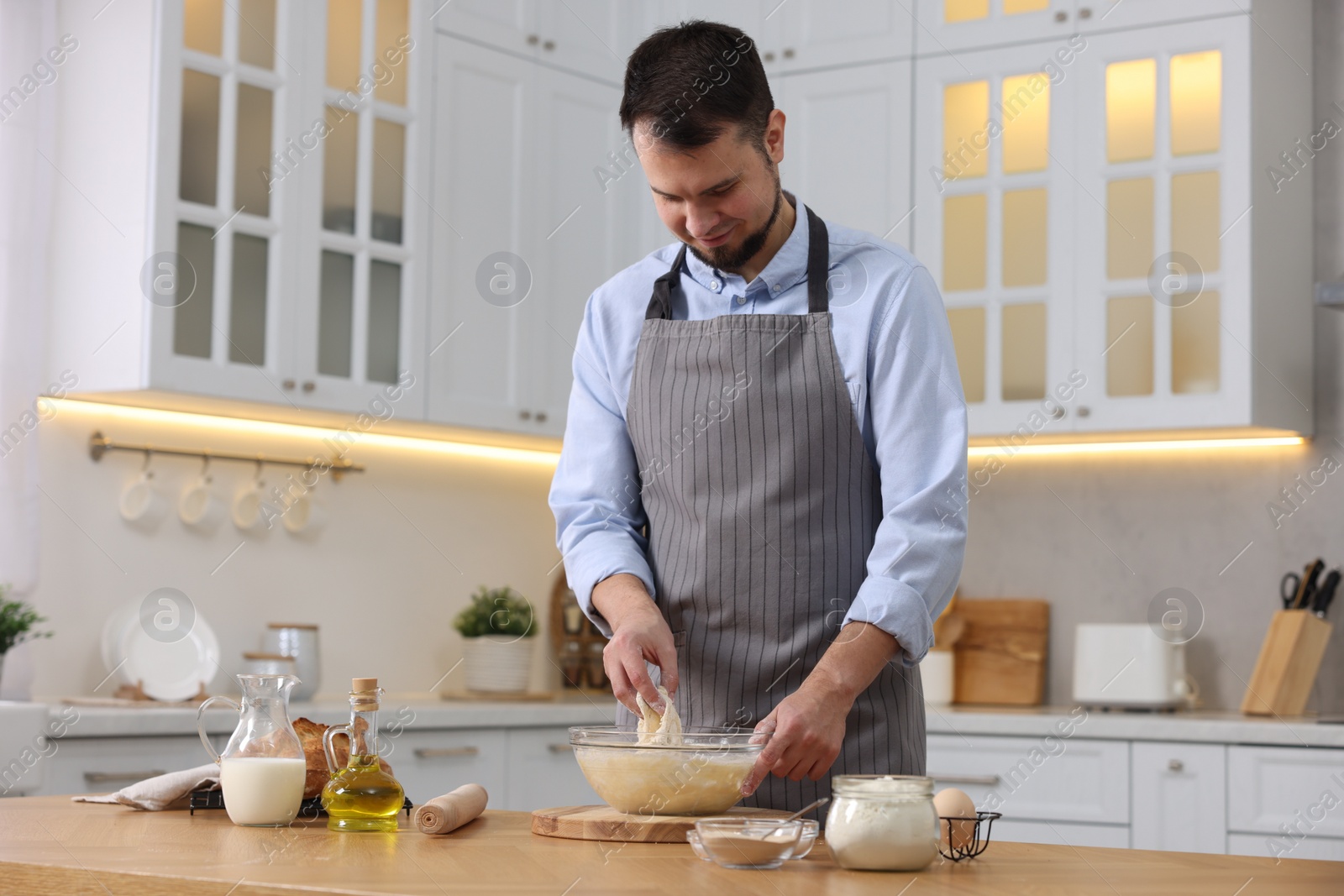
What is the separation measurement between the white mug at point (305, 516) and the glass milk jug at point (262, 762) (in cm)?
239

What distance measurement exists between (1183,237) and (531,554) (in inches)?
79.1

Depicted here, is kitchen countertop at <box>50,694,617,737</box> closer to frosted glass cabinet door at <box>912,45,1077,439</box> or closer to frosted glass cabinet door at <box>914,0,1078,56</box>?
frosted glass cabinet door at <box>912,45,1077,439</box>

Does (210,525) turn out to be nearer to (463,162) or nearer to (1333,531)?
(463,162)

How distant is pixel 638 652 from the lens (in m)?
1.64

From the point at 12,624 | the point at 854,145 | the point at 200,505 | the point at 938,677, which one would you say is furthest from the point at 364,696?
the point at 854,145

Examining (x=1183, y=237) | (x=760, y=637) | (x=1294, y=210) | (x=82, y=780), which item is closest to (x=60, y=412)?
(x=82, y=780)

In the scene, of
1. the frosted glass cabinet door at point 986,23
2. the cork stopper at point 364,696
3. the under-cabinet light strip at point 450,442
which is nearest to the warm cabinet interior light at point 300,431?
the under-cabinet light strip at point 450,442

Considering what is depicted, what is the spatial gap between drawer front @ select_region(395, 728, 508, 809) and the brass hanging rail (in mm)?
826

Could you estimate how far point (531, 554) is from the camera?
4.50 meters

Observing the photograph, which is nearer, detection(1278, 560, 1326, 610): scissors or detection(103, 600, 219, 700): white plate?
detection(103, 600, 219, 700): white plate

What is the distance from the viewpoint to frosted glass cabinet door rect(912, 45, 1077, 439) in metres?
3.84

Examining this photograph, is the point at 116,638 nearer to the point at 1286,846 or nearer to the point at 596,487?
the point at 596,487

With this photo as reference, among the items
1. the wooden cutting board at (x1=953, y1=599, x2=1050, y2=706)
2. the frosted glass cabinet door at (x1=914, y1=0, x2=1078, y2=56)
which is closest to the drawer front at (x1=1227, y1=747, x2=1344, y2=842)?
the wooden cutting board at (x1=953, y1=599, x2=1050, y2=706)

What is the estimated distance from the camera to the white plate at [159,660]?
133 inches
